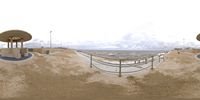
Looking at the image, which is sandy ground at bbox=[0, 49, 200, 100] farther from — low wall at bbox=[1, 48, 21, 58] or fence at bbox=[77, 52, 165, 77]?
low wall at bbox=[1, 48, 21, 58]

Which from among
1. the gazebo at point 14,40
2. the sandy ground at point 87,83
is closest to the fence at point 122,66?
the sandy ground at point 87,83

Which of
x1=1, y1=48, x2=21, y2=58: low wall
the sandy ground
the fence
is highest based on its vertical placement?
x1=1, y1=48, x2=21, y2=58: low wall

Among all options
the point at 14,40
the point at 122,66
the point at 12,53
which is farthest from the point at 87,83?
the point at 14,40

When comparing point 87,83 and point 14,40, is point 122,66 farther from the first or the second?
point 14,40

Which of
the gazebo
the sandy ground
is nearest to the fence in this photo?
the sandy ground

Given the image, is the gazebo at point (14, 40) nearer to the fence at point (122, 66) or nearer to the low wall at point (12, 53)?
the low wall at point (12, 53)

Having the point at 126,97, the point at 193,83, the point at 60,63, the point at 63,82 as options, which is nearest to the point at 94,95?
the point at 126,97

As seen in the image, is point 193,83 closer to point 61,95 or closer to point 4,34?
point 61,95
